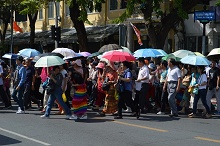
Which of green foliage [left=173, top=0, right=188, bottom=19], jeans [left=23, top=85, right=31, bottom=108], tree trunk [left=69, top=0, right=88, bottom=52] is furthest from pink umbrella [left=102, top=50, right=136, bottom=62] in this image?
tree trunk [left=69, top=0, right=88, bottom=52]

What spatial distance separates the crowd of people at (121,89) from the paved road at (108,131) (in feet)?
1.39

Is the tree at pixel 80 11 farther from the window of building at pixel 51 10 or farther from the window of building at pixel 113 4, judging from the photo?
the window of building at pixel 51 10

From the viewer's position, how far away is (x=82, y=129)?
10.8 metres

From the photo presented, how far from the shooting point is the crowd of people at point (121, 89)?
12.5m

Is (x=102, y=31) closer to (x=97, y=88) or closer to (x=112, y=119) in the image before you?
(x=97, y=88)

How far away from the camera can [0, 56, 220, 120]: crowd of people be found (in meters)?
12.5

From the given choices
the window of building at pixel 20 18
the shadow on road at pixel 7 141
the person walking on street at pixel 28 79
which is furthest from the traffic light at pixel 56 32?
the window of building at pixel 20 18

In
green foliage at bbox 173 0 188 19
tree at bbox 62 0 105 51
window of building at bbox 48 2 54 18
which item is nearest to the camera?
green foliage at bbox 173 0 188 19

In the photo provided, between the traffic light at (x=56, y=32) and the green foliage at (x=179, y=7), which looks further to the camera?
the traffic light at (x=56, y=32)

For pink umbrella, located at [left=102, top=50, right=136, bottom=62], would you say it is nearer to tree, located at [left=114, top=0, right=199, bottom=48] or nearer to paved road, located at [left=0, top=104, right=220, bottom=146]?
paved road, located at [left=0, top=104, right=220, bottom=146]

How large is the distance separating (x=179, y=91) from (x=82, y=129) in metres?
4.58

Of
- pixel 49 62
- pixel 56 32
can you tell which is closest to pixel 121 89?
pixel 49 62

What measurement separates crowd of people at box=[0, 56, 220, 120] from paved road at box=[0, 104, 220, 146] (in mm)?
424

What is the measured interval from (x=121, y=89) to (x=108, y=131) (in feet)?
7.33
